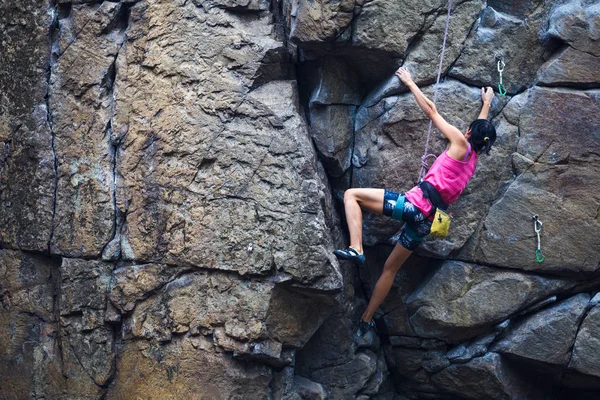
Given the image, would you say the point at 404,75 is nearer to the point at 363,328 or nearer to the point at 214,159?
the point at 214,159

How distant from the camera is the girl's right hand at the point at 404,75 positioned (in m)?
6.38

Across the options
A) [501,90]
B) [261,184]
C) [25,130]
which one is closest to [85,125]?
[25,130]

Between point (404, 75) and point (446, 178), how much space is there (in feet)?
3.12

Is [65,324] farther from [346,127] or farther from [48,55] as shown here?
[346,127]

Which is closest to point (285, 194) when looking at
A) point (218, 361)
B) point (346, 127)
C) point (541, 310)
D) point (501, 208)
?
point (346, 127)

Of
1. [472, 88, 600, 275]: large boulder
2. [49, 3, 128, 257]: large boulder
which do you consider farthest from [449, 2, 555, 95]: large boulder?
[49, 3, 128, 257]: large boulder

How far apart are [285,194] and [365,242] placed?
1.10 meters

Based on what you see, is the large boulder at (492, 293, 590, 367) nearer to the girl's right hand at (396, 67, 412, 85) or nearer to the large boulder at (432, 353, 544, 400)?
the large boulder at (432, 353, 544, 400)

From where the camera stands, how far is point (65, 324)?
6.61m

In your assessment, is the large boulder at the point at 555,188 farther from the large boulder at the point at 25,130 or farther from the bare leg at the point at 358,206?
the large boulder at the point at 25,130

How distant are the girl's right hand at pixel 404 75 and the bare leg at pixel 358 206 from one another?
3.13 feet

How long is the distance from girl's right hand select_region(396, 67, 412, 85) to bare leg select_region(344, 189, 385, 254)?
95 cm

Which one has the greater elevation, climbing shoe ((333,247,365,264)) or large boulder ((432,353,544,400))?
climbing shoe ((333,247,365,264))

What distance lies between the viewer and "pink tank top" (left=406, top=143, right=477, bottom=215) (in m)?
6.18
